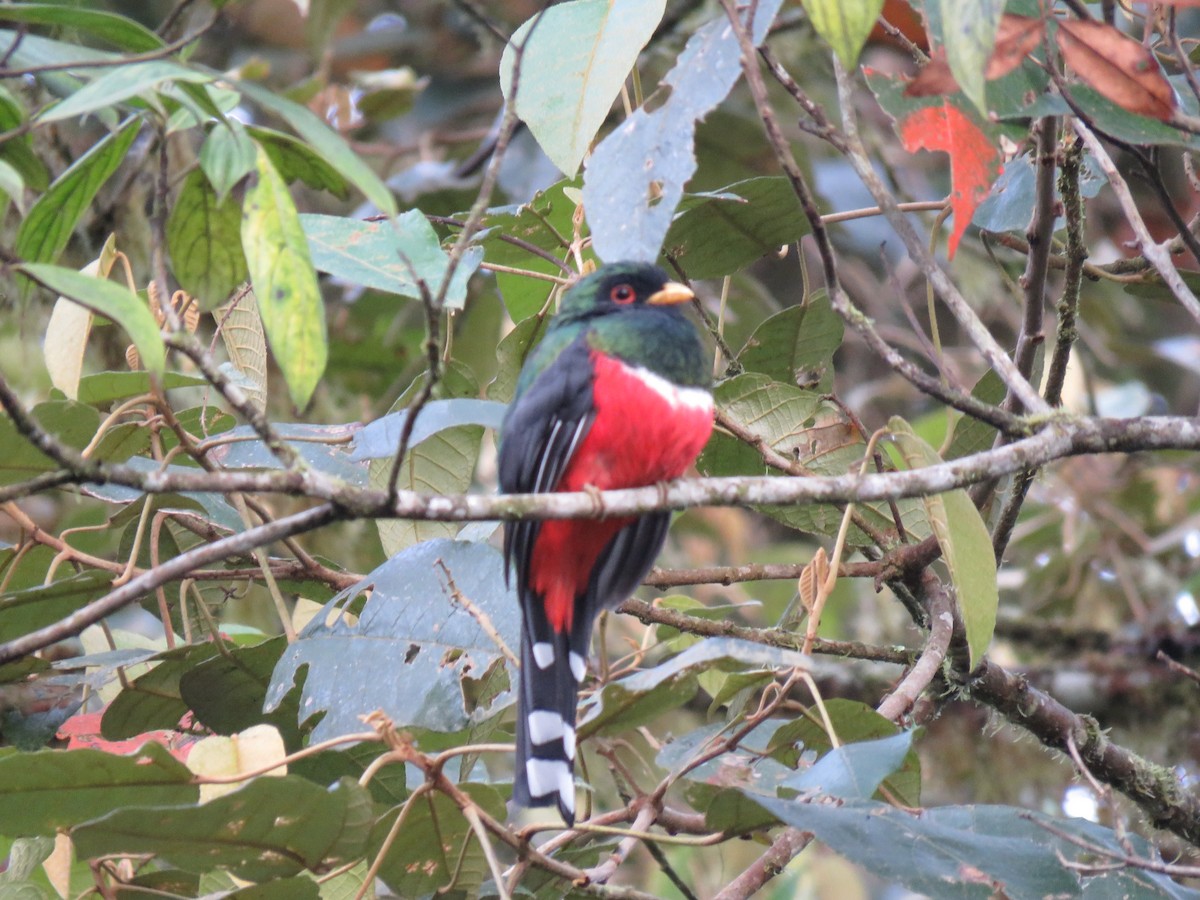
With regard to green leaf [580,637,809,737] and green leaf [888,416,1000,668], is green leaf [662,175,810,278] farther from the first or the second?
green leaf [580,637,809,737]

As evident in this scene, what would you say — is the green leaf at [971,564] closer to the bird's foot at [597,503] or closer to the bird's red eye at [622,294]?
the bird's foot at [597,503]

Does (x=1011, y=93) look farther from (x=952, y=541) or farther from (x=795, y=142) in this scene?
(x=795, y=142)

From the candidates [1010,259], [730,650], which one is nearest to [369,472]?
[730,650]

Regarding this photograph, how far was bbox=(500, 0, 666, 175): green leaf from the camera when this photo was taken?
2.39 m

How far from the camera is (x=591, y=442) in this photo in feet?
9.02

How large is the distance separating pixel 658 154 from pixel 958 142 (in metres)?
0.56

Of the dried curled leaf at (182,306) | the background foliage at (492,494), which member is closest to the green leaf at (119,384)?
the background foliage at (492,494)

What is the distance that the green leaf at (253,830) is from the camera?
1.86 meters

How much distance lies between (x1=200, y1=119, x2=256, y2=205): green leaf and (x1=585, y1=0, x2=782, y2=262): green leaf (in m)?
0.63

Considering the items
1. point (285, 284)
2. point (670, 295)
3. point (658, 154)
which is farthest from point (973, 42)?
point (670, 295)

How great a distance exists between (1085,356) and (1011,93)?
143 inches

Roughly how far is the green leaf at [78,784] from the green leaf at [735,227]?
1667mm

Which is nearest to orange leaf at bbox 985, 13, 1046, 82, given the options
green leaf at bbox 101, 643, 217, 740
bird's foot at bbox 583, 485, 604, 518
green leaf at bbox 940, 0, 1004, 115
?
green leaf at bbox 940, 0, 1004, 115

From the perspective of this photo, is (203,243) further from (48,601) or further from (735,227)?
(735,227)
